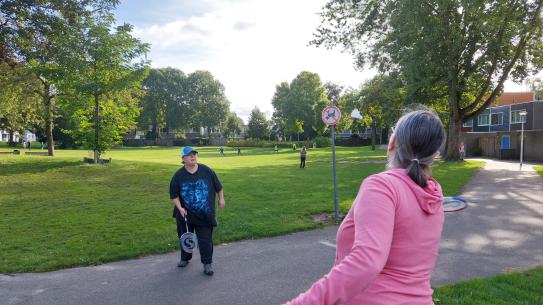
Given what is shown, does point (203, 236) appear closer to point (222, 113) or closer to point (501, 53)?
point (501, 53)

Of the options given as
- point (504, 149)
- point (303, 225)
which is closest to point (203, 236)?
point (303, 225)

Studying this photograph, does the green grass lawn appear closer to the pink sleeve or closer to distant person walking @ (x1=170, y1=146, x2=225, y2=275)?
distant person walking @ (x1=170, y1=146, x2=225, y2=275)

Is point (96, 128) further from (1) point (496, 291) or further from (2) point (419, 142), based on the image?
(2) point (419, 142)

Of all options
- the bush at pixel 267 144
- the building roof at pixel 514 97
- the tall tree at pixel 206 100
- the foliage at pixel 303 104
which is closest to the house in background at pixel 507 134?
the building roof at pixel 514 97

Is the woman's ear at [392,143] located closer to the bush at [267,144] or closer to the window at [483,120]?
the window at [483,120]

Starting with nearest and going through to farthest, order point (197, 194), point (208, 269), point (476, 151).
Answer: point (208, 269) → point (197, 194) → point (476, 151)

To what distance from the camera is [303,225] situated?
33.3 ft

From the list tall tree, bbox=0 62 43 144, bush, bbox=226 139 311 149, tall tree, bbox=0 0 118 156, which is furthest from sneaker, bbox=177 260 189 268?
bush, bbox=226 139 311 149

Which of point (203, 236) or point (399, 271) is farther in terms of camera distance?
point (203, 236)

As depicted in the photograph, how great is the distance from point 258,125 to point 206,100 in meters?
14.3

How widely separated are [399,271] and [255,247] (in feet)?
21.7

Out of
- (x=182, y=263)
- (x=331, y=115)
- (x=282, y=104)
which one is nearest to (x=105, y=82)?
(x=331, y=115)

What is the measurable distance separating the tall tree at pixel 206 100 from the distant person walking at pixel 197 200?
Result: 96.3 m

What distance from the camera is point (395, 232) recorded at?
69.4 inches
